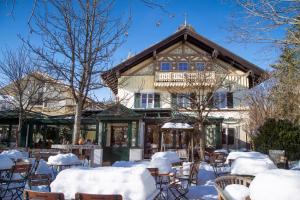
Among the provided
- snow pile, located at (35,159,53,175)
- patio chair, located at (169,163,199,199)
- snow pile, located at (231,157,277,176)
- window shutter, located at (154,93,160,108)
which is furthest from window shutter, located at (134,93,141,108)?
snow pile, located at (231,157,277,176)

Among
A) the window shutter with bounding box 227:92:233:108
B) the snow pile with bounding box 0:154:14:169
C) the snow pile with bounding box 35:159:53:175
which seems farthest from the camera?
the window shutter with bounding box 227:92:233:108

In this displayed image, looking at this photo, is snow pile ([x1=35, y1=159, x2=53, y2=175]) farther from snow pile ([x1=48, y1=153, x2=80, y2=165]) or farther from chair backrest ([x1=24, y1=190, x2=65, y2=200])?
chair backrest ([x1=24, y1=190, x2=65, y2=200])

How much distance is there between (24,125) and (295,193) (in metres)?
24.9

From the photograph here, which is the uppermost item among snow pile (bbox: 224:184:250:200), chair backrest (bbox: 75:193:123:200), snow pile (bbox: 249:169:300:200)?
snow pile (bbox: 249:169:300:200)

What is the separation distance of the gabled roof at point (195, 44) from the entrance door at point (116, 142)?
5.52 metres

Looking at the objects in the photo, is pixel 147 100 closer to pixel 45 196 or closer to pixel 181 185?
pixel 181 185

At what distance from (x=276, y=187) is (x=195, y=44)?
26.0 m

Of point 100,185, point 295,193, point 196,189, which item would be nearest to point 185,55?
point 196,189

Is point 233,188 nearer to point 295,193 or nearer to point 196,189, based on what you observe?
Answer: point 295,193

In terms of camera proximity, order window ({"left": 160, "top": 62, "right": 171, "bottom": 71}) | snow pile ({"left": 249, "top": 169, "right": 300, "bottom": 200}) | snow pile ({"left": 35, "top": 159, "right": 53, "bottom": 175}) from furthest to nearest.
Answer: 1. window ({"left": 160, "top": 62, "right": 171, "bottom": 71})
2. snow pile ({"left": 35, "top": 159, "right": 53, "bottom": 175})
3. snow pile ({"left": 249, "top": 169, "right": 300, "bottom": 200})

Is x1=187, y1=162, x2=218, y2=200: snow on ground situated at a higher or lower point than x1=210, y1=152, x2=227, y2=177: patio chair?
lower

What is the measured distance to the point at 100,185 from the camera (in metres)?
5.23

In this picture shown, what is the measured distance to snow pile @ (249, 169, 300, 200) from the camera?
9.46 ft

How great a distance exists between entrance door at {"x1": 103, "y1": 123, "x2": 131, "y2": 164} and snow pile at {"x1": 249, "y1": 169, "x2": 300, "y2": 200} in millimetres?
17745
